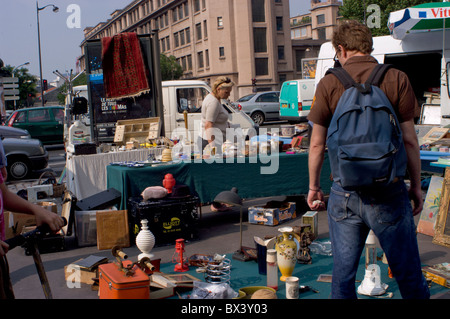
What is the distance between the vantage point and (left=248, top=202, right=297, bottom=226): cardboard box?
6586mm

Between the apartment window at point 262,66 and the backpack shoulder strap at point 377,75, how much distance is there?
49643 millimetres

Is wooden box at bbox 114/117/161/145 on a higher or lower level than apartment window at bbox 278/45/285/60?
lower

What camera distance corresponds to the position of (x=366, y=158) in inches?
99.2

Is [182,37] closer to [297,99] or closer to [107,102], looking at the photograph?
[297,99]

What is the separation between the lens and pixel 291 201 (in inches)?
300

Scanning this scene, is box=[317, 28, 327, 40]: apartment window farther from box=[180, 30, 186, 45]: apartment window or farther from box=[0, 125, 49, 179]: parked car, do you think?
box=[0, 125, 49, 179]: parked car

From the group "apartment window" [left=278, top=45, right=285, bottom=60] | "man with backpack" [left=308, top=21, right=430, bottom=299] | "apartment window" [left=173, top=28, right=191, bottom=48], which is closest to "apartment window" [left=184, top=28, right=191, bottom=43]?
"apartment window" [left=173, top=28, right=191, bottom=48]

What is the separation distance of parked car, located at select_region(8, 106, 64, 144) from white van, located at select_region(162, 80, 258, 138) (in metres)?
8.22

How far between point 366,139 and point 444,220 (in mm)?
3586

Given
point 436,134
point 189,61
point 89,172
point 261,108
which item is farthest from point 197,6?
point 89,172

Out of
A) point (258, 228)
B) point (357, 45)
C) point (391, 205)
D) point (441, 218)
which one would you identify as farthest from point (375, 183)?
point (258, 228)

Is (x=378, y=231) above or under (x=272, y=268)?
above
